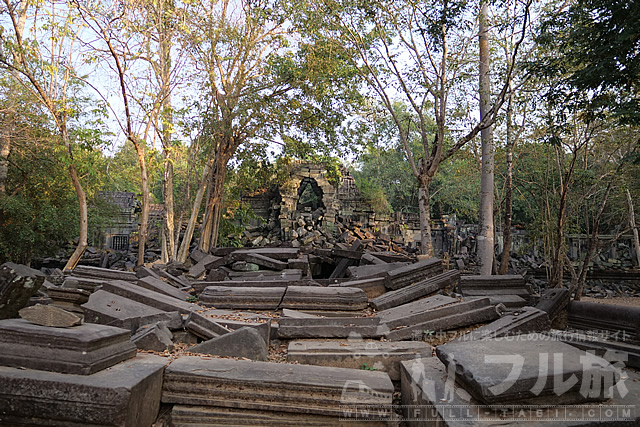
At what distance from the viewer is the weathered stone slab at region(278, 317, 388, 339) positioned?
150 inches

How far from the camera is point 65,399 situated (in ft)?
6.95

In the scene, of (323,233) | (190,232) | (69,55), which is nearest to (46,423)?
(190,232)

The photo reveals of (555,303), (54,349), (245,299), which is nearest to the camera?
(54,349)

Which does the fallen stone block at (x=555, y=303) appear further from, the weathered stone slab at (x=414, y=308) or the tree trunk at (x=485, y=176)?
the tree trunk at (x=485, y=176)

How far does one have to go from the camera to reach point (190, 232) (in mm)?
10406

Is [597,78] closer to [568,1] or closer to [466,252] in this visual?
[568,1]

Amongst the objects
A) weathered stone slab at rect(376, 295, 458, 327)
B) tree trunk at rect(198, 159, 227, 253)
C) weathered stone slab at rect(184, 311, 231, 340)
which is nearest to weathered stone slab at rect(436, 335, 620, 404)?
weathered stone slab at rect(376, 295, 458, 327)

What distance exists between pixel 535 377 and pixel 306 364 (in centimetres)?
183

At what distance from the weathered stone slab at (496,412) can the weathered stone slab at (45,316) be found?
2520 millimetres

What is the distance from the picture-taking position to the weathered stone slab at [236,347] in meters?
3.20

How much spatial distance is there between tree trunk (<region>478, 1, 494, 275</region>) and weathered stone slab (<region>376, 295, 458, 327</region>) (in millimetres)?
4085

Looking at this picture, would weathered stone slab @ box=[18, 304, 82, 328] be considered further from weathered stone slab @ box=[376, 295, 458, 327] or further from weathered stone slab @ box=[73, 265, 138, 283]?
weathered stone slab @ box=[73, 265, 138, 283]

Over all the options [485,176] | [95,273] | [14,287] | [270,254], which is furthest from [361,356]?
[485,176]

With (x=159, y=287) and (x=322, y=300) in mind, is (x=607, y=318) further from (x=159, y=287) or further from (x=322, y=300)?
(x=159, y=287)
